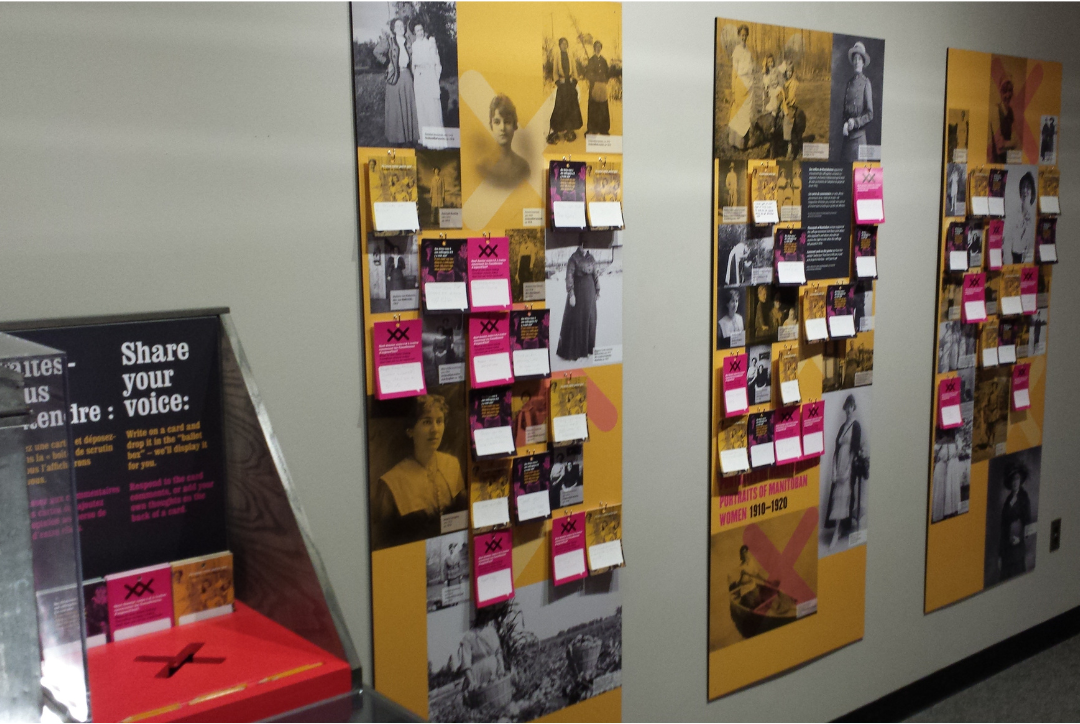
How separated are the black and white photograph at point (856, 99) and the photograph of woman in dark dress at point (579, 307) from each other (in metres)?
1.01

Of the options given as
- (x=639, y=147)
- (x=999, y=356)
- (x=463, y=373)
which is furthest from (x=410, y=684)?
(x=999, y=356)

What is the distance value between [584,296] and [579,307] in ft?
0.11

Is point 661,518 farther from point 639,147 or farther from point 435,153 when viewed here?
point 435,153

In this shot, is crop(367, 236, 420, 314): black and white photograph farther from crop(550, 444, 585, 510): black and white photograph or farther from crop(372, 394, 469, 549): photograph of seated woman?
crop(550, 444, 585, 510): black and white photograph

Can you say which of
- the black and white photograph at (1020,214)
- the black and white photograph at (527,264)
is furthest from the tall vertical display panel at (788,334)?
the black and white photograph at (1020,214)

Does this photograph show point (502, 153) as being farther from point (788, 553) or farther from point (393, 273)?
point (788, 553)

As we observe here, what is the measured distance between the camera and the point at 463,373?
7.07ft

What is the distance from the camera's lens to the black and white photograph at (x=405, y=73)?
1.93 meters

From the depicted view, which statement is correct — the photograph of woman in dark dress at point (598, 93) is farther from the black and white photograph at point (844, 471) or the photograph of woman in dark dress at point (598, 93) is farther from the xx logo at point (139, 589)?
the xx logo at point (139, 589)

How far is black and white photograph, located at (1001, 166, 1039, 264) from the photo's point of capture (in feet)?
11.1

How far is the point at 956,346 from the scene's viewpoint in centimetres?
329

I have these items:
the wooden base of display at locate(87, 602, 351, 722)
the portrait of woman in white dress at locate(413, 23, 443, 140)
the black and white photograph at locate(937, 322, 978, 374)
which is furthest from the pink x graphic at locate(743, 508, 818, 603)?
the wooden base of display at locate(87, 602, 351, 722)

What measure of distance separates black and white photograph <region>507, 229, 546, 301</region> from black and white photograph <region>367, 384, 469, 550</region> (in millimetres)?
296

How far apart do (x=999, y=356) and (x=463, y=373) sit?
7.62 feet
